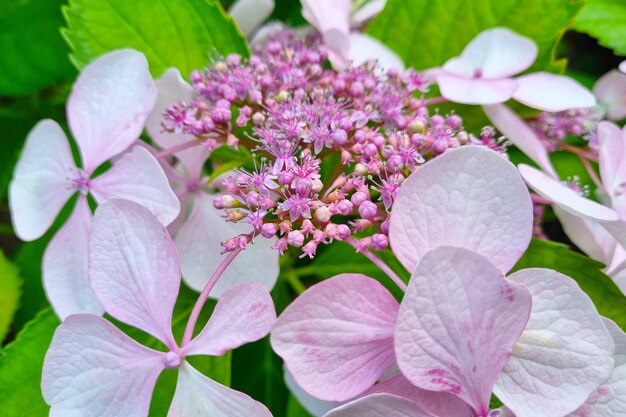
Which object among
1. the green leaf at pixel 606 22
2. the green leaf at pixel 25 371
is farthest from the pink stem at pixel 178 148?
the green leaf at pixel 606 22

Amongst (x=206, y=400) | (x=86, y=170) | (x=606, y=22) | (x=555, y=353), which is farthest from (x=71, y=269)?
(x=606, y=22)

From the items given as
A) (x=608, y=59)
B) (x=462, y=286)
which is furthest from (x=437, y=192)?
(x=608, y=59)

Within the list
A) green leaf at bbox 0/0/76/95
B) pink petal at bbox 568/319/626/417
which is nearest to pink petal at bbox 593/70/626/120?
pink petal at bbox 568/319/626/417

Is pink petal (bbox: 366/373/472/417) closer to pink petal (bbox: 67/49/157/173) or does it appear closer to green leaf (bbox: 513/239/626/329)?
green leaf (bbox: 513/239/626/329)

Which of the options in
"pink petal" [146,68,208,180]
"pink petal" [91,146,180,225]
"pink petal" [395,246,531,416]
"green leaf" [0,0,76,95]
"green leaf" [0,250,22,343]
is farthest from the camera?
"green leaf" [0,0,76,95]

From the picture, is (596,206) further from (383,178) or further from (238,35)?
(238,35)

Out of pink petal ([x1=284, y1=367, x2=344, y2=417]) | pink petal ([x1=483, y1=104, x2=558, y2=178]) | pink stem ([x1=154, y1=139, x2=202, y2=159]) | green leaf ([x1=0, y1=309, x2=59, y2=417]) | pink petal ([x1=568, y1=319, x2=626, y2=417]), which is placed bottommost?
pink petal ([x1=284, y1=367, x2=344, y2=417])

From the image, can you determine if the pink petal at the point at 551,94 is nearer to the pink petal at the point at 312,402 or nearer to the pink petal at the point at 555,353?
the pink petal at the point at 555,353
